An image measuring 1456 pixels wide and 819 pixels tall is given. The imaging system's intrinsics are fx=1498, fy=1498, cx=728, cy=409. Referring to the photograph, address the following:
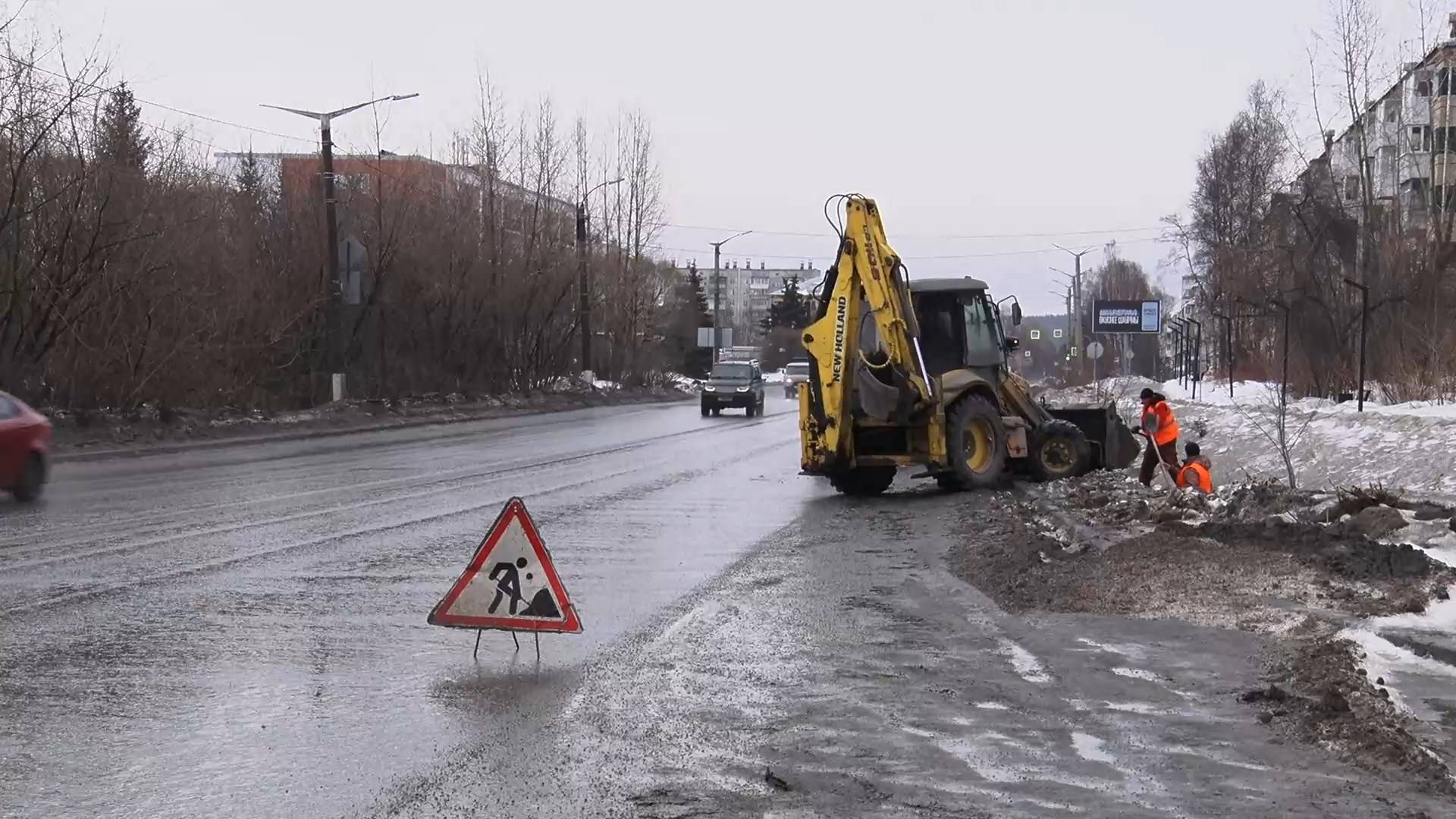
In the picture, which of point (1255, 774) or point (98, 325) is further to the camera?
point (98, 325)

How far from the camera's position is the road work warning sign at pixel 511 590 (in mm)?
8922

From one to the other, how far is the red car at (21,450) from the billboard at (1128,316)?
70.8 meters

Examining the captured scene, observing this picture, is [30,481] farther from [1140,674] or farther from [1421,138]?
[1421,138]

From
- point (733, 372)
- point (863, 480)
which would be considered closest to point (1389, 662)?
point (863, 480)

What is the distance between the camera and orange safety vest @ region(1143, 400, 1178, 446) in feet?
69.5

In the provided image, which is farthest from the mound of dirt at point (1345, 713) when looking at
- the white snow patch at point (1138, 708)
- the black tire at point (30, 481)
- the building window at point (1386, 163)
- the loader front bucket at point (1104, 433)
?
the building window at point (1386, 163)

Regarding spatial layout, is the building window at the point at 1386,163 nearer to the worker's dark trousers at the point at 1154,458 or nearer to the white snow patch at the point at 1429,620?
the worker's dark trousers at the point at 1154,458

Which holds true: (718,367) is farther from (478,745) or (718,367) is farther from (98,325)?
(478,745)

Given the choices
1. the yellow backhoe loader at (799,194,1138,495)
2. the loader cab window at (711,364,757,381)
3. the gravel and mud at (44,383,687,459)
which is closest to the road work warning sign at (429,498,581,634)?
the yellow backhoe loader at (799,194,1138,495)

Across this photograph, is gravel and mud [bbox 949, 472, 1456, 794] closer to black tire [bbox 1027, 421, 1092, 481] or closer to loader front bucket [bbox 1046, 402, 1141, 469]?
black tire [bbox 1027, 421, 1092, 481]

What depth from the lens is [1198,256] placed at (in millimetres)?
80250

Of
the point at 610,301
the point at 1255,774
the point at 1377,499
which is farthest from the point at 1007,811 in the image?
the point at 610,301

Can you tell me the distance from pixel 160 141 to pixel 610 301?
3596cm

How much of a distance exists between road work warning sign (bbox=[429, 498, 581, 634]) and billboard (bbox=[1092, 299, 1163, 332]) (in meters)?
77.5
